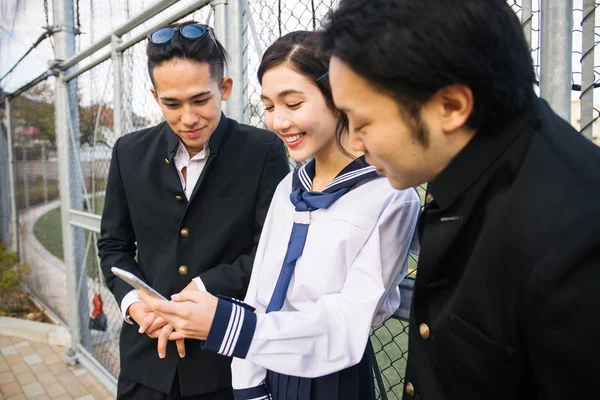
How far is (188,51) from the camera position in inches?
60.5

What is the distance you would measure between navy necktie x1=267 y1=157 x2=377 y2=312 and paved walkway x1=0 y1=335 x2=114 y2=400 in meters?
2.81

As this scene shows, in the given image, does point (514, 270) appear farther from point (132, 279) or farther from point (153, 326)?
point (153, 326)

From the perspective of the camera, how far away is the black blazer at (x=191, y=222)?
160 centimetres

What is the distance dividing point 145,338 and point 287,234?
79 cm

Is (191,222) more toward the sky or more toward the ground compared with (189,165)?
more toward the ground

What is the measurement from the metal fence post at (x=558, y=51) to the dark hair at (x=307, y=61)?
0.52m

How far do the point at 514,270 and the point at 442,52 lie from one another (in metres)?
0.36

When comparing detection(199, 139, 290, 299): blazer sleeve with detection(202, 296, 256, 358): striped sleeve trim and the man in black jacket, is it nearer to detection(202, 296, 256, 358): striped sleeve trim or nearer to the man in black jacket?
detection(202, 296, 256, 358): striped sleeve trim

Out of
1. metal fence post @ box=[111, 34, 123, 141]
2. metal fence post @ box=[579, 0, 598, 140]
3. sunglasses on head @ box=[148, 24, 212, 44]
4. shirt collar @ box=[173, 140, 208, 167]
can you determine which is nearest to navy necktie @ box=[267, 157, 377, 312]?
metal fence post @ box=[579, 0, 598, 140]

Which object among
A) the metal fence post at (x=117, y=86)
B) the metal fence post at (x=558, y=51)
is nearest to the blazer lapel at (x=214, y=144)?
the metal fence post at (x=558, y=51)

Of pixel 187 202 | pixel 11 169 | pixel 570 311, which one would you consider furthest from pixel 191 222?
pixel 11 169

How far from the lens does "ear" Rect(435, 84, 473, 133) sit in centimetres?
74

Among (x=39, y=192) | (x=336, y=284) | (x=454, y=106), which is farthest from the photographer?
(x=39, y=192)

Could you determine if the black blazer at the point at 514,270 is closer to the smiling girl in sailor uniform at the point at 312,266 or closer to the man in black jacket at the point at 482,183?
the man in black jacket at the point at 482,183
